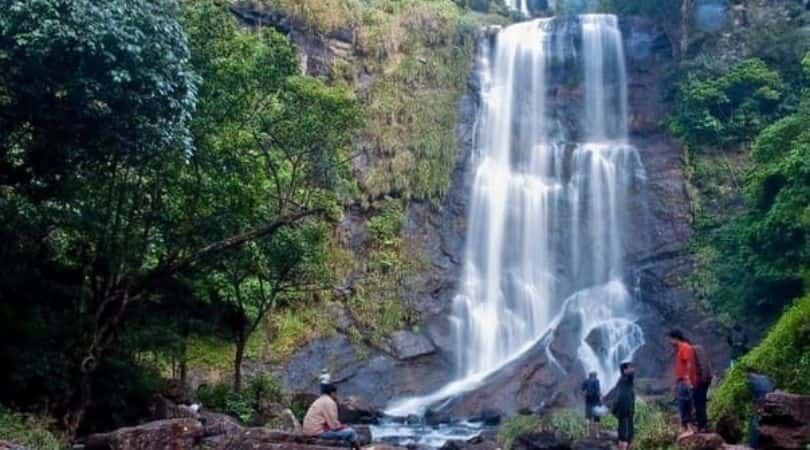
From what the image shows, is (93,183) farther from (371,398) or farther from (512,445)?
(371,398)

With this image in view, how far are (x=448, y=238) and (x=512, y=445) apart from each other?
12.6 m

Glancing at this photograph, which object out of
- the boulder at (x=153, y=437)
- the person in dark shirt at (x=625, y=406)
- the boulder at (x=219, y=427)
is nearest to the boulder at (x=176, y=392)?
the boulder at (x=219, y=427)

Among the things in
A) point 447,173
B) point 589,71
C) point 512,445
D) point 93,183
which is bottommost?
point 512,445

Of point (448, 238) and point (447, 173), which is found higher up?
point (447, 173)

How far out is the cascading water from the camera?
2503cm

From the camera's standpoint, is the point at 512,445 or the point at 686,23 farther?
the point at 686,23

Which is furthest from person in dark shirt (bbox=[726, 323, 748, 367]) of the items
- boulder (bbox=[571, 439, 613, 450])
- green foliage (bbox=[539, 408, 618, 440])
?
boulder (bbox=[571, 439, 613, 450])

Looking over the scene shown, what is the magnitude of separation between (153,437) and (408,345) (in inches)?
572

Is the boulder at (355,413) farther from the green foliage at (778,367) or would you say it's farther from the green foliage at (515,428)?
the green foliage at (778,367)

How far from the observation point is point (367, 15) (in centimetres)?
3011

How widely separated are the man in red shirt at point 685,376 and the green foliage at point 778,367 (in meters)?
1.05

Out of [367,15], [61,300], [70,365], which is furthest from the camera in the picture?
[367,15]

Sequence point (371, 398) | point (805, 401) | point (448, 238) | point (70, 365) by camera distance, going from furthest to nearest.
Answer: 1. point (448, 238)
2. point (371, 398)
3. point (70, 365)
4. point (805, 401)

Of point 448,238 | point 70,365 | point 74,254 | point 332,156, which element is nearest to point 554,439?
point 332,156
